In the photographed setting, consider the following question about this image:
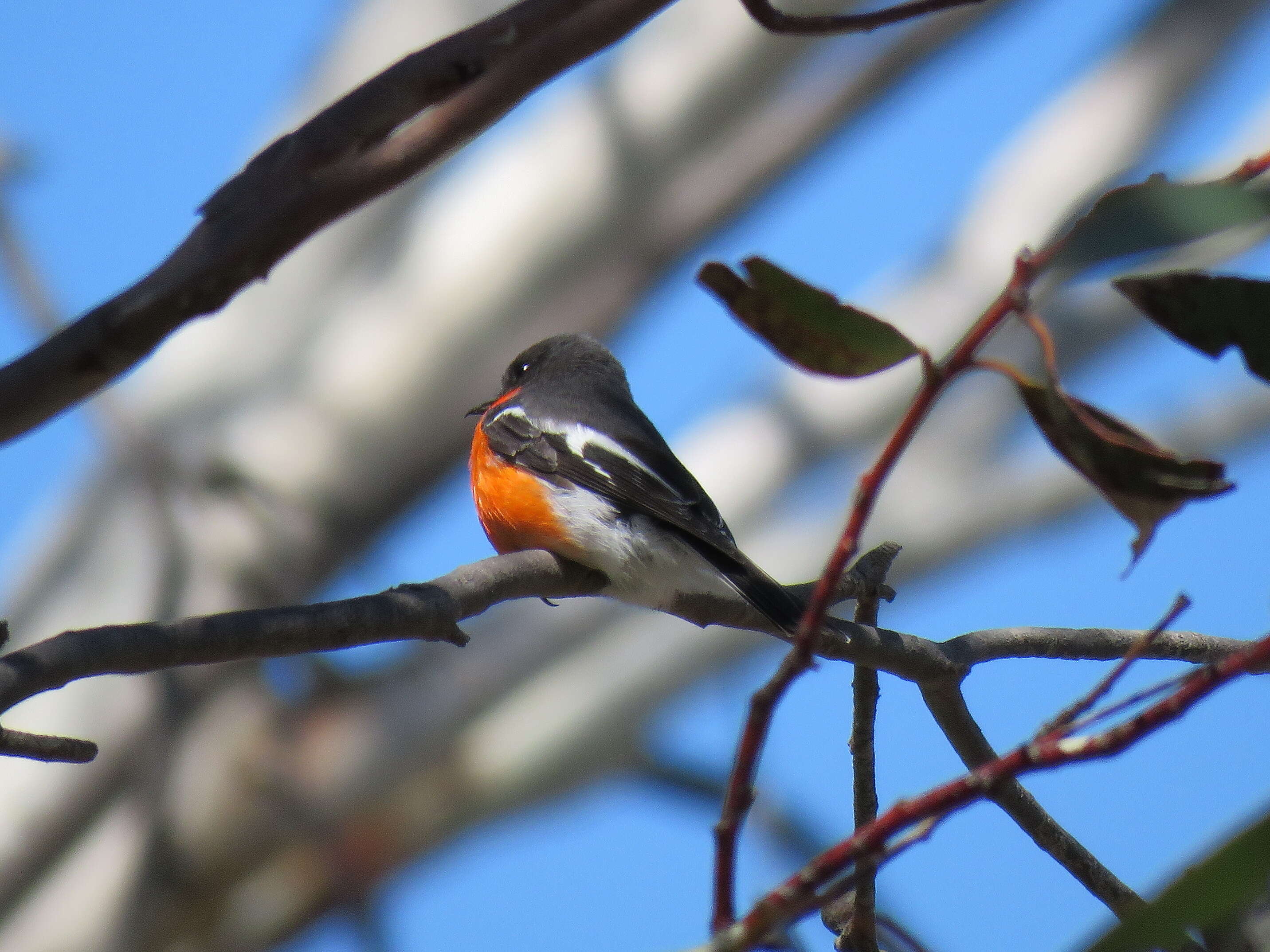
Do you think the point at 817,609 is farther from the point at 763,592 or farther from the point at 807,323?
the point at 763,592

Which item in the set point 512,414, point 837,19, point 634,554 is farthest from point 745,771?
point 512,414

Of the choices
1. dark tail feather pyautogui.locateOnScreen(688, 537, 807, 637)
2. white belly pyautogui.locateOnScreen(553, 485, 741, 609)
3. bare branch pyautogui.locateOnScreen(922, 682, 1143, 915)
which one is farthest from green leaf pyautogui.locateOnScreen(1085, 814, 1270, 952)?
white belly pyautogui.locateOnScreen(553, 485, 741, 609)

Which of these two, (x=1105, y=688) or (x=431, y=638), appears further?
(x=431, y=638)

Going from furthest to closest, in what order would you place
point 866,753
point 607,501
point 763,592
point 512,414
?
point 512,414 < point 607,501 < point 763,592 < point 866,753

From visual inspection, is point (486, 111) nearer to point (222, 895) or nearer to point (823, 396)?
point (823, 396)

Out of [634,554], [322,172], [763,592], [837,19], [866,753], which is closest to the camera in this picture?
Result: [322,172]

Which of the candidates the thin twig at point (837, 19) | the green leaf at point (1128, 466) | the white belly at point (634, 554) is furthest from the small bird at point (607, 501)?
the green leaf at point (1128, 466)

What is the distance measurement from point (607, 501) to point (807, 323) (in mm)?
1802

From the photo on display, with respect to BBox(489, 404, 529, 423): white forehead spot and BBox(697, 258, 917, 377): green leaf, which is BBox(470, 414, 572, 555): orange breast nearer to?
BBox(489, 404, 529, 423): white forehead spot

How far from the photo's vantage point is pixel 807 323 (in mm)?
1042

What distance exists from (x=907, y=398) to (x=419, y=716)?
2.57 meters

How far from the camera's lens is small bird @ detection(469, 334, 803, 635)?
2529 millimetres

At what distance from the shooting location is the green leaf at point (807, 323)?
1.03 metres

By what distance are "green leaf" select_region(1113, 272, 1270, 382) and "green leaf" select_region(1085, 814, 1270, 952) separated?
0.36 meters
